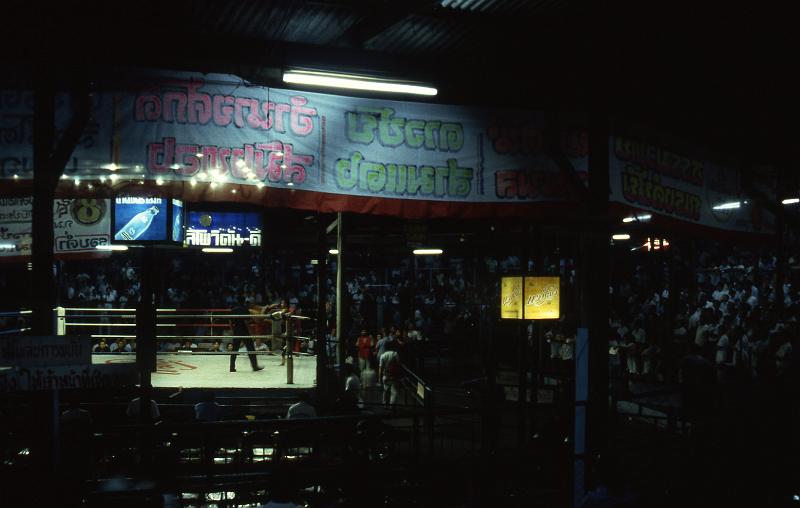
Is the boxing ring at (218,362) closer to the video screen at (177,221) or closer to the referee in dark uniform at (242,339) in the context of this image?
the referee in dark uniform at (242,339)

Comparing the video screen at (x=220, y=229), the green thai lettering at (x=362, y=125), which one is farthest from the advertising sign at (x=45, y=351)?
the video screen at (x=220, y=229)

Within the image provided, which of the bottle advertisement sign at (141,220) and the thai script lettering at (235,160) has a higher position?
the thai script lettering at (235,160)

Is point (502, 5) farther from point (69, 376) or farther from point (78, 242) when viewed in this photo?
point (78, 242)

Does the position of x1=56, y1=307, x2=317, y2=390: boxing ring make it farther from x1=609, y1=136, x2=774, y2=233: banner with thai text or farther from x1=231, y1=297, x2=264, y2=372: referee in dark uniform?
x1=609, y1=136, x2=774, y2=233: banner with thai text

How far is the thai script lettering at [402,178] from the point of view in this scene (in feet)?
25.2

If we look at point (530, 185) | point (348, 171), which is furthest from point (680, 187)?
point (348, 171)

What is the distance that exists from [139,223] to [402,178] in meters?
3.56

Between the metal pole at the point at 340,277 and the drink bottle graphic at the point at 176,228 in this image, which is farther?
the metal pole at the point at 340,277

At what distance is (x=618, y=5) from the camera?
22.4ft

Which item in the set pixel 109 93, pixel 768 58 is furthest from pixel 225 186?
pixel 768 58

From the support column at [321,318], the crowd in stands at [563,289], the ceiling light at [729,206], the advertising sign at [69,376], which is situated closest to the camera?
the advertising sign at [69,376]

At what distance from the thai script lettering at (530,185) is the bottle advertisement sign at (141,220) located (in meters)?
4.43

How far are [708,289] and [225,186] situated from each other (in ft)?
89.3

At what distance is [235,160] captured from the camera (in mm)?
7188
